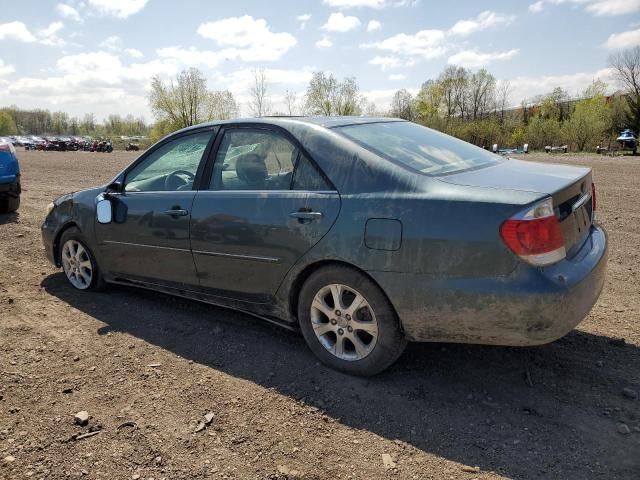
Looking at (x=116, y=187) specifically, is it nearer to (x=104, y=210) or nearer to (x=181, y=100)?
(x=104, y=210)

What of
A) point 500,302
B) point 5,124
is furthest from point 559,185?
point 5,124

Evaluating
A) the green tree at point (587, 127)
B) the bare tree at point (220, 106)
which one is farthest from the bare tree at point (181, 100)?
the green tree at point (587, 127)

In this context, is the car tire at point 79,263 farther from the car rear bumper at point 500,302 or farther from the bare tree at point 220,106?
the bare tree at point 220,106

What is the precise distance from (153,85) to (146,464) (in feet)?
244

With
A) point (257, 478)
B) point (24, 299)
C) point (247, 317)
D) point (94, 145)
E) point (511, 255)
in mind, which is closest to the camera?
point (257, 478)

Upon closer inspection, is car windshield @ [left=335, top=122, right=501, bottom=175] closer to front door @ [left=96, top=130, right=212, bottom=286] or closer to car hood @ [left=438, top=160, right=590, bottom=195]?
car hood @ [left=438, top=160, right=590, bottom=195]

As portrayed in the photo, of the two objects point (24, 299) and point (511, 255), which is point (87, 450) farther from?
point (24, 299)

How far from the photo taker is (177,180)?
13.5 ft

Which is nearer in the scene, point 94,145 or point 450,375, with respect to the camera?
point 450,375

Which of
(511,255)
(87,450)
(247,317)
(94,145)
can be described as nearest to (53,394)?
(87,450)

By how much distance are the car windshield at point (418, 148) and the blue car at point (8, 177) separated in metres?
7.48

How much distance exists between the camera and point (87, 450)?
2.65 m

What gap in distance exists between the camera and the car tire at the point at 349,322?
3.04 meters

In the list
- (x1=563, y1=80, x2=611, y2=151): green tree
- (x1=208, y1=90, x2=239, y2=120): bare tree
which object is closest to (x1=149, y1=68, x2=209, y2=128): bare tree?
(x1=208, y1=90, x2=239, y2=120): bare tree
